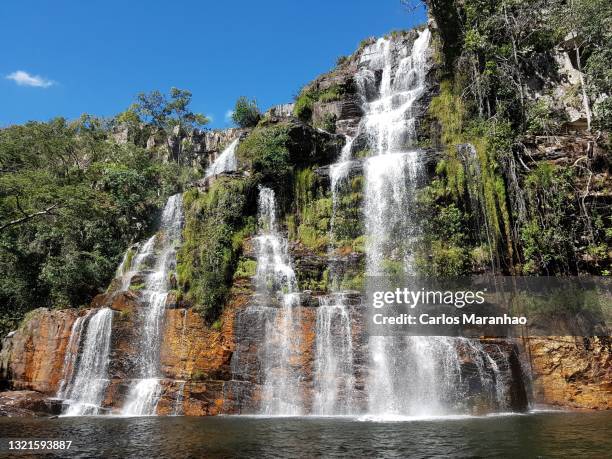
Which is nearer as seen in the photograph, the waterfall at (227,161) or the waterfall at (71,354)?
the waterfall at (71,354)

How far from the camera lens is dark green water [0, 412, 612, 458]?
9.02m

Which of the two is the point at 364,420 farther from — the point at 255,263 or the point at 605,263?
the point at 605,263

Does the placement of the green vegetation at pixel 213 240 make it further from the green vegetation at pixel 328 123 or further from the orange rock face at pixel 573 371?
the orange rock face at pixel 573 371

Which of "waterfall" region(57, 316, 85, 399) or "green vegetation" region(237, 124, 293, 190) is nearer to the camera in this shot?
"waterfall" region(57, 316, 85, 399)

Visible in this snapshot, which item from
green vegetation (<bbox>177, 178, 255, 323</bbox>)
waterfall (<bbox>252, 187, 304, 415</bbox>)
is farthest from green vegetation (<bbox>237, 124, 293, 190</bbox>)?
waterfall (<bbox>252, 187, 304, 415</bbox>)

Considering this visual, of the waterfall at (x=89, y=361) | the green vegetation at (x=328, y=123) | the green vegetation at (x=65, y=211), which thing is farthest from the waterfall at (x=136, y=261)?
the green vegetation at (x=328, y=123)

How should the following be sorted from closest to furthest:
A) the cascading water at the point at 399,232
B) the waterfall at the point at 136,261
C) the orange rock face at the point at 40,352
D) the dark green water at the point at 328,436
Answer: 1. the dark green water at the point at 328,436
2. the cascading water at the point at 399,232
3. the orange rock face at the point at 40,352
4. the waterfall at the point at 136,261

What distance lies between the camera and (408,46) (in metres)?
31.5

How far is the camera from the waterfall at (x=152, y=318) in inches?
671

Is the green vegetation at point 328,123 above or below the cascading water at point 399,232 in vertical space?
above

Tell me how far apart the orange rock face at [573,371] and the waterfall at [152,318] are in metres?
13.5

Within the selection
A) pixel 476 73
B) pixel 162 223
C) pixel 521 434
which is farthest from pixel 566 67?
pixel 162 223

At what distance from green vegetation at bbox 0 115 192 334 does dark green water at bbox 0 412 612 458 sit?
9.58 metres

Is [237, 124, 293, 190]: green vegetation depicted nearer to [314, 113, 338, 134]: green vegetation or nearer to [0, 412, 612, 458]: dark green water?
[314, 113, 338, 134]: green vegetation
